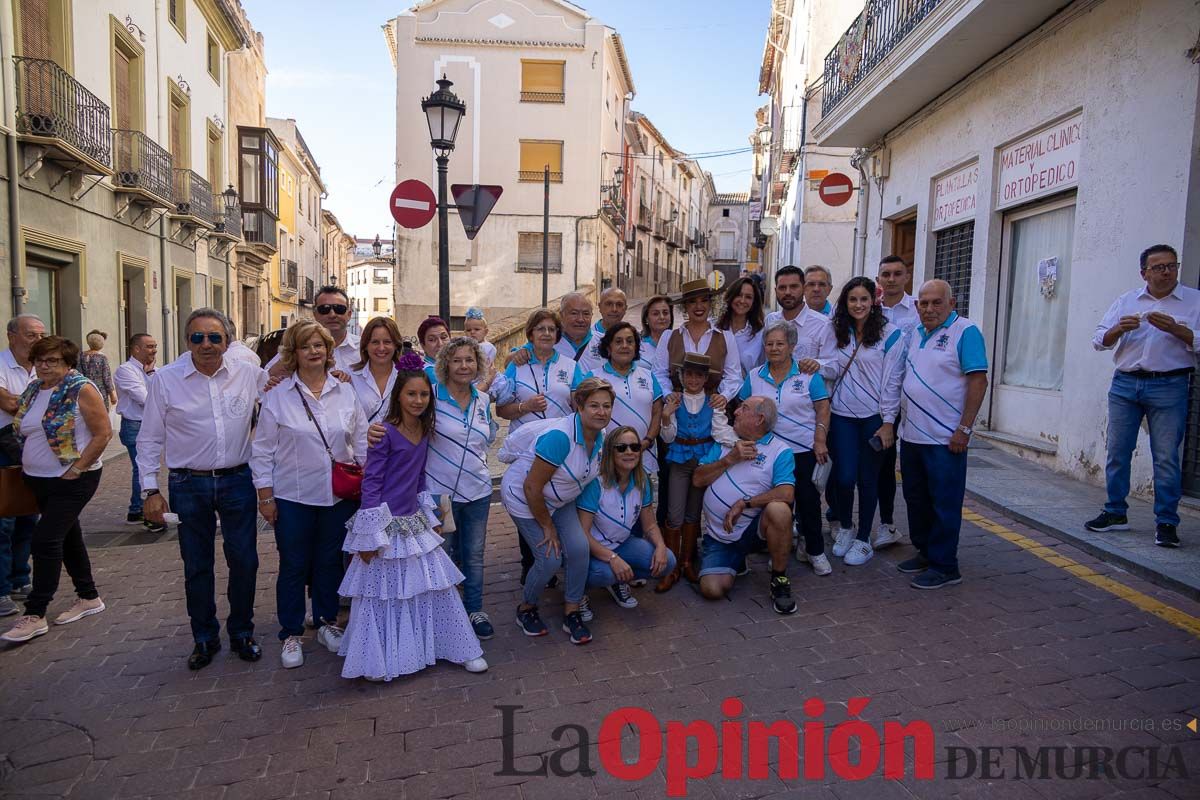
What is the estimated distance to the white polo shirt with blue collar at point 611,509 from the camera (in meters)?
4.42

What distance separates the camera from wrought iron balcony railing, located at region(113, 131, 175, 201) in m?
15.2

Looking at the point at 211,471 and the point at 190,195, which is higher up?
the point at 190,195

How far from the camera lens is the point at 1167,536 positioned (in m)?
5.22

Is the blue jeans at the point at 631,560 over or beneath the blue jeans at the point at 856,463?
beneath

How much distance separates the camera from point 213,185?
21.9 m

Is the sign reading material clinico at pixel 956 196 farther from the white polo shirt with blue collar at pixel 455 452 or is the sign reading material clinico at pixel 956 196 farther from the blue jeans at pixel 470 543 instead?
the blue jeans at pixel 470 543

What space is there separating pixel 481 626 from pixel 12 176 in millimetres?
11299

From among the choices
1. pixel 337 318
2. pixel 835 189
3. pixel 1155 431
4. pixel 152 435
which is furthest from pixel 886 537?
pixel 835 189

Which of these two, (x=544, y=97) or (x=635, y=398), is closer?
(x=635, y=398)

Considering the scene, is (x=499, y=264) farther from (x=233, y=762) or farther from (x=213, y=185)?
(x=233, y=762)

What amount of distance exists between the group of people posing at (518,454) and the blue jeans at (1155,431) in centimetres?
53

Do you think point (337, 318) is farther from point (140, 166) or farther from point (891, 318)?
point (140, 166)

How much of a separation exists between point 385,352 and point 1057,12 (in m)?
8.01

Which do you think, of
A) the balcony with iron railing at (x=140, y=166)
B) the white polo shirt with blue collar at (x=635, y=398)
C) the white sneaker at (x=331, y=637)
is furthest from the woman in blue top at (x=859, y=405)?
the balcony with iron railing at (x=140, y=166)
